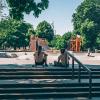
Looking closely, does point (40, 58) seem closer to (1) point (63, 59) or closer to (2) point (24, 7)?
(1) point (63, 59)

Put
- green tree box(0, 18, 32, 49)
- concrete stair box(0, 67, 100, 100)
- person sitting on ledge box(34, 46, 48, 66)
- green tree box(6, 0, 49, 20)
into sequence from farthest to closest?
1. green tree box(0, 18, 32, 49)
2. green tree box(6, 0, 49, 20)
3. person sitting on ledge box(34, 46, 48, 66)
4. concrete stair box(0, 67, 100, 100)

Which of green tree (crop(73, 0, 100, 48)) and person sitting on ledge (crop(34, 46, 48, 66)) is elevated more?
green tree (crop(73, 0, 100, 48))

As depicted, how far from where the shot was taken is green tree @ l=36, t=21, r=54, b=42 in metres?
81.9

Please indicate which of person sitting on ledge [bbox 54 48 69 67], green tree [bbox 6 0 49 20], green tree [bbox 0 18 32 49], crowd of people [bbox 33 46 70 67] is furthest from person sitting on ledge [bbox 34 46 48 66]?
green tree [bbox 0 18 32 49]

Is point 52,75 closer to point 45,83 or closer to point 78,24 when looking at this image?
point 45,83

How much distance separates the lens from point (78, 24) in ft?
226

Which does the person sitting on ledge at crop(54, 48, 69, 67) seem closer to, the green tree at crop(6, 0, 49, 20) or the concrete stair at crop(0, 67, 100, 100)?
the concrete stair at crop(0, 67, 100, 100)

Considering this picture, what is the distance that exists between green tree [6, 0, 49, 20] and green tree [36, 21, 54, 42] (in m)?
58.8

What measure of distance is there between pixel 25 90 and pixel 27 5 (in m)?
10.7

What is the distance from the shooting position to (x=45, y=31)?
3238 inches

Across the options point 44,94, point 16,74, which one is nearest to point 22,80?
point 16,74

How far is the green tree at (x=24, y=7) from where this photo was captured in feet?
69.4

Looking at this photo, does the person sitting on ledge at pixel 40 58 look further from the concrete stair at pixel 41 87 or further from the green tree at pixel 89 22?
the green tree at pixel 89 22

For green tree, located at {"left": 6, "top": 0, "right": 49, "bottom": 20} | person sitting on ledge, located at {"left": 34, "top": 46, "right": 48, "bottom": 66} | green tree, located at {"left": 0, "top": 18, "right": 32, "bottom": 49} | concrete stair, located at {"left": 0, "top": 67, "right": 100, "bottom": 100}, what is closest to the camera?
concrete stair, located at {"left": 0, "top": 67, "right": 100, "bottom": 100}
